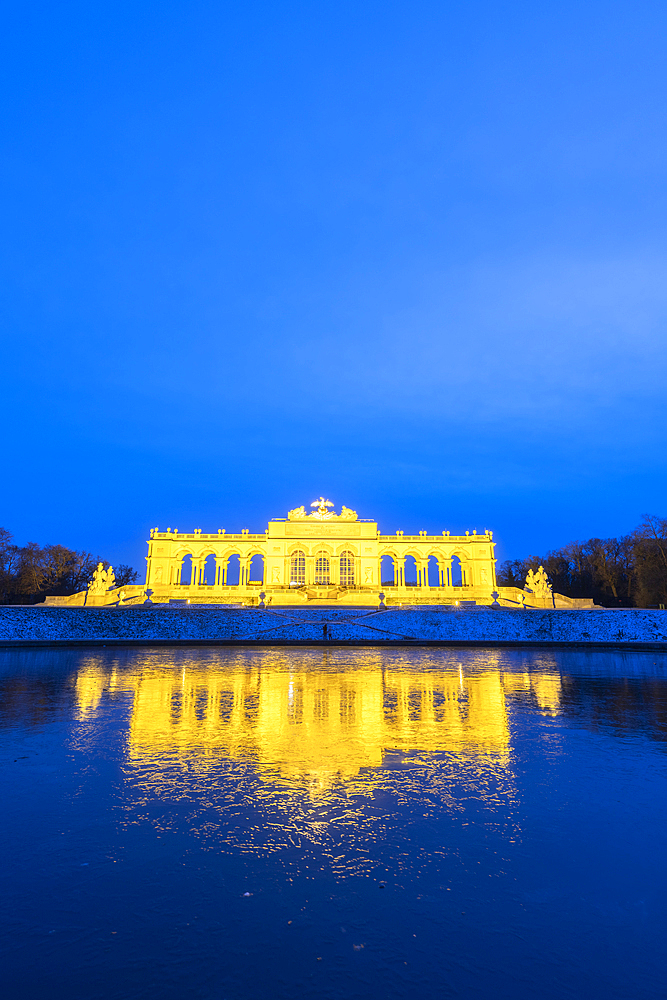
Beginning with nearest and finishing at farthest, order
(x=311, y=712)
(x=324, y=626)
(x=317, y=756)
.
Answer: (x=317, y=756), (x=311, y=712), (x=324, y=626)

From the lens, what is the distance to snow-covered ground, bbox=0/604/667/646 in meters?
32.8

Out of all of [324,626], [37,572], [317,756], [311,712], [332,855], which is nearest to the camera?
[332,855]

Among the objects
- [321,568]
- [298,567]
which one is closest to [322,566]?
[321,568]

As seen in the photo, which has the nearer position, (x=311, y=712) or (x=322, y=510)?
(x=311, y=712)

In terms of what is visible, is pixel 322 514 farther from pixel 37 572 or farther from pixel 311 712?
pixel 311 712

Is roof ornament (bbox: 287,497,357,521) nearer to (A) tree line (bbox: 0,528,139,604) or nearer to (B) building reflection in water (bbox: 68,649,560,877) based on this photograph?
(A) tree line (bbox: 0,528,139,604)

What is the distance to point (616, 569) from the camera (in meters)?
72.9

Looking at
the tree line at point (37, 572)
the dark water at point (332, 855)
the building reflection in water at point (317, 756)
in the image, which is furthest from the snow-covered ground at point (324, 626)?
the tree line at point (37, 572)

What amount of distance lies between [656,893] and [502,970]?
179 centimetres

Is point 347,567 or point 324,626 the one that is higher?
point 347,567

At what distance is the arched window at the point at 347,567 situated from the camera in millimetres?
76188

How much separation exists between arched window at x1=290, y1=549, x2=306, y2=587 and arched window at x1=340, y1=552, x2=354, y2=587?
5.26 metres

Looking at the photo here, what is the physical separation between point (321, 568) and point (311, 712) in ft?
216

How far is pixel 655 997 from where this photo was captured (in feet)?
10.6
